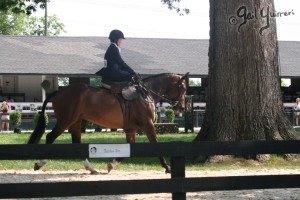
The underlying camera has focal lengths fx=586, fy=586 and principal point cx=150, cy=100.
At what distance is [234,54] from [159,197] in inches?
236

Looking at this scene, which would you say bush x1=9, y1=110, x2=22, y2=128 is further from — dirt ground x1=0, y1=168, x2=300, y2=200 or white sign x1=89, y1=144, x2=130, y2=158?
white sign x1=89, y1=144, x2=130, y2=158

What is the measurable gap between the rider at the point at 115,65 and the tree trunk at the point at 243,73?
3.03 metres

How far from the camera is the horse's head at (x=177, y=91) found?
43.4 feet

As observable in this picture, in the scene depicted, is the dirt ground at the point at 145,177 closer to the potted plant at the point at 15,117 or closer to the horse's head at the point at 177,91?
the horse's head at the point at 177,91

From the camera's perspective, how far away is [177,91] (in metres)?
13.2

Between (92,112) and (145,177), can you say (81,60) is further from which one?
(145,177)

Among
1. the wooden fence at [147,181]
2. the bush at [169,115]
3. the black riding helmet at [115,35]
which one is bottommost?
the wooden fence at [147,181]

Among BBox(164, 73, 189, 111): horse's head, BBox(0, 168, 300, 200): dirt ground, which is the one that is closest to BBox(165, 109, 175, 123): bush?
BBox(164, 73, 189, 111): horse's head

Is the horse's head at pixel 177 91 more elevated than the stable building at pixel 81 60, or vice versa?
the stable building at pixel 81 60

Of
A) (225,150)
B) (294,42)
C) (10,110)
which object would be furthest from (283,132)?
(294,42)

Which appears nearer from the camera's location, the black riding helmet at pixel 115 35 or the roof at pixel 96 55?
the black riding helmet at pixel 115 35

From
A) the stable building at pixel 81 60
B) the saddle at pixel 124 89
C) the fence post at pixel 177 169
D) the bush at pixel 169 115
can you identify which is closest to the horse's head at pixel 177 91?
the saddle at pixel 124 89

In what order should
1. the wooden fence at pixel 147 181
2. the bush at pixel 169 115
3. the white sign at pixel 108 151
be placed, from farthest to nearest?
the bush at pixel 169 115 < the white sign at pixel 108 151 < the wooden fence at pixel 147 181

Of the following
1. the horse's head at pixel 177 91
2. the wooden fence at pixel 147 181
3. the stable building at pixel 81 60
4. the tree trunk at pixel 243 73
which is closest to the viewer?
the wooden fence at pixel 147 181
